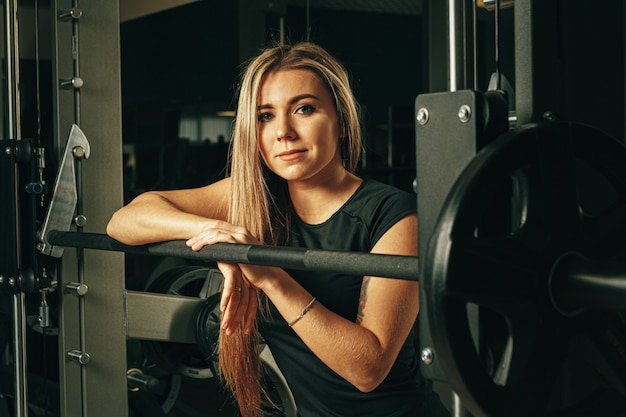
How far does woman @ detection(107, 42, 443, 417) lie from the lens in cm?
168

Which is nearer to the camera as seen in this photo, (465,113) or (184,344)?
(465,113)

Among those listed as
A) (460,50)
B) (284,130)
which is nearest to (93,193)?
(284,130)

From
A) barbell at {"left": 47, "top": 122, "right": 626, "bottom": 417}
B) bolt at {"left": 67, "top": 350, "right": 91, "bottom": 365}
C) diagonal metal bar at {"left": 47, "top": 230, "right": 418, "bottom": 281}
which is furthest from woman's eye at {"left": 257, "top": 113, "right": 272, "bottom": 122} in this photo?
barbell at {"left": 47, "top": 122, "right": 626, "bottom": 417}

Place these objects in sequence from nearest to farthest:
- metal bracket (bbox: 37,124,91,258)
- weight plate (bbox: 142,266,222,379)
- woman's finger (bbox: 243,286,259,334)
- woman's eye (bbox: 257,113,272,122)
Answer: woman's finger (bbox: 243,286,259,334), woman's eye (bbox: 257,113,272,122), metal bracket (bbox: 37,124,91,258), weight plate (bbox: 142,266,222,379)

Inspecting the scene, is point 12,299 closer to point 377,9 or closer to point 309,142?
point 309,142

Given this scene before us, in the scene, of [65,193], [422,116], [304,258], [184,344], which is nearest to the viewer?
[422,116]

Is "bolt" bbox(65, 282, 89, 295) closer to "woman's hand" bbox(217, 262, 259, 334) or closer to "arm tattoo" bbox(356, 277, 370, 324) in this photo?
"woman's hand" bbox(217, 262, 259, 334)

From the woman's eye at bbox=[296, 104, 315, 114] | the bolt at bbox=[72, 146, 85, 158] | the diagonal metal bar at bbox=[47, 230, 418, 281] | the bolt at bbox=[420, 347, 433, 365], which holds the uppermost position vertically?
the woman's eye at bbox=[296, 104, 315, 114]

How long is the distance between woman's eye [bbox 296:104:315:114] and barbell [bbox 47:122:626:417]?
0.93 m

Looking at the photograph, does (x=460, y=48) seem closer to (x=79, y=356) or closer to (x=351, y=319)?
(x=351, y=319)

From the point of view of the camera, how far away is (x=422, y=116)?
3.22 ft

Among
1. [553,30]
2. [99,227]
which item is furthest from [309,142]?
[553,30]

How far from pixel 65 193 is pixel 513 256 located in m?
1.53

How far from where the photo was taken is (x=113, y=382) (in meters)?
2.28
